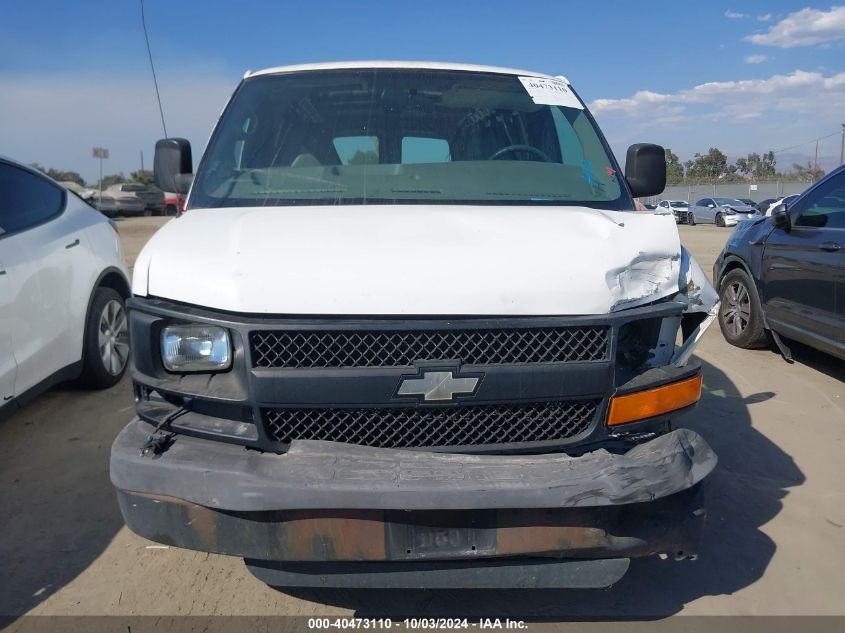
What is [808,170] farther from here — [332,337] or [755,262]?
[332,337]

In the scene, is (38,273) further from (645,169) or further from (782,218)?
(782,218)

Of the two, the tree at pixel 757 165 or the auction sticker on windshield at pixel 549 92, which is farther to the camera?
the tree at pixel 757 165

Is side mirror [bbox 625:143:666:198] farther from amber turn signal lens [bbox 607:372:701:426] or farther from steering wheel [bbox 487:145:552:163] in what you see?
amber turn signal lens [bbox 607:372:701:426]

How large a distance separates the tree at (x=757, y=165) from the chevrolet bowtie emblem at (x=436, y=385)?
77.6 m

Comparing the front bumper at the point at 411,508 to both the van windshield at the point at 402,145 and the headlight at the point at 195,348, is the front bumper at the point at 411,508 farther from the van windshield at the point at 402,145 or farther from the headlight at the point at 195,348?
the van windshield at the point at 402,145

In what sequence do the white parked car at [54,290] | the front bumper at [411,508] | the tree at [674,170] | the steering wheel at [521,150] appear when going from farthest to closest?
the tree at [674,170] < the white parked car at [54,290] < the steering wheel at [521,150] < the front bumper at [411,508]

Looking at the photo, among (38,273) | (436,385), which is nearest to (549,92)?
(436,385)

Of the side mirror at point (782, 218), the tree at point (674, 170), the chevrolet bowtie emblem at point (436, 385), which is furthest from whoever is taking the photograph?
the tree at point (674, 170)

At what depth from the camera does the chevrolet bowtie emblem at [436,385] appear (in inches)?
82.7

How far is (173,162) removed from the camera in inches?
143

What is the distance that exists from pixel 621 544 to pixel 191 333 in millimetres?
1592

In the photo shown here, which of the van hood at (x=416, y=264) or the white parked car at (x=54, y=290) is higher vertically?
the van hood at (x=416, y=264)

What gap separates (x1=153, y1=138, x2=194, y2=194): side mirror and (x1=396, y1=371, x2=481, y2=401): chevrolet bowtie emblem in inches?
84.4

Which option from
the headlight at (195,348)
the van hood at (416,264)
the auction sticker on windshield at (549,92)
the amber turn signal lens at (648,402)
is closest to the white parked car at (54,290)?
the van hood at (416,264)
